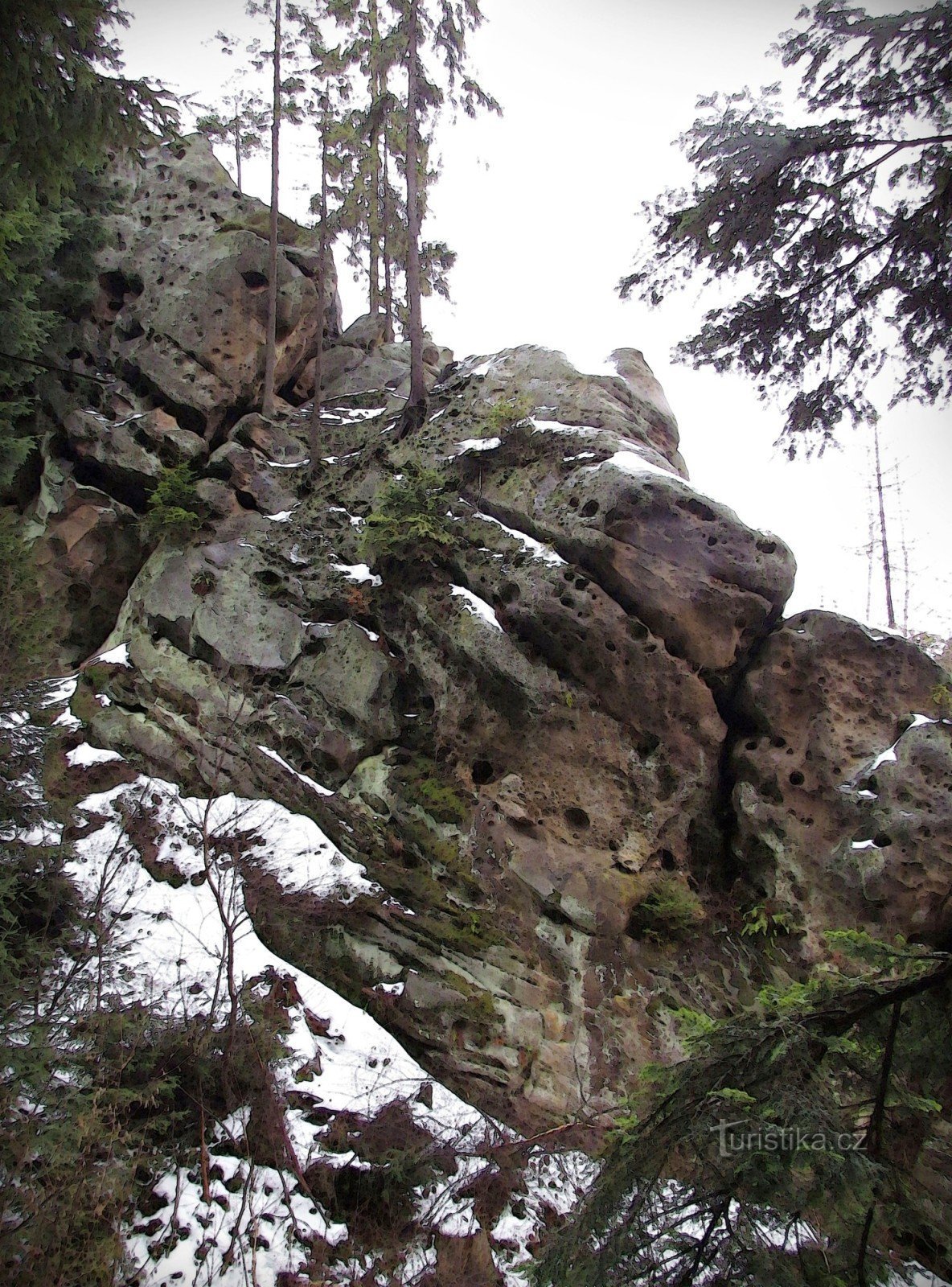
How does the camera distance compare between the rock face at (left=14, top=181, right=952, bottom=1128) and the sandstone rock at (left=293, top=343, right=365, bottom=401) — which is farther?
the sandstone rock at (left=293, top=343, right=365, bottom=401)

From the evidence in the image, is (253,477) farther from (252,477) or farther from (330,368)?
(330,368)

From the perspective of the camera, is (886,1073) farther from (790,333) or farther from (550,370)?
(550,370)

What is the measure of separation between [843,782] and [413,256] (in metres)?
13.5

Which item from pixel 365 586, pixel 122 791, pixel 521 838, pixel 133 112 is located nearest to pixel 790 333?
pixel 133 112

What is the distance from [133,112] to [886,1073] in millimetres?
6919

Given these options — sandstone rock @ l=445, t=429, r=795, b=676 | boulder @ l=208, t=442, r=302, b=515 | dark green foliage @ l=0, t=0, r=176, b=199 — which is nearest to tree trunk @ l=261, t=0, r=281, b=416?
boulder @ l=208, t=442, r=302, b=515

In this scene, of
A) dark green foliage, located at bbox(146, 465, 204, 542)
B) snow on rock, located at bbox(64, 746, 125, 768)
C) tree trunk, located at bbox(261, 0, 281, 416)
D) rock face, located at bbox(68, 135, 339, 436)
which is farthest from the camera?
tree trunk, located at bbox(261, 0, 281, 416)

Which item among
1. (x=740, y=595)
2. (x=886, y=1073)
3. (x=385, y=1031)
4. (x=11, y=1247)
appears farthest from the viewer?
(x=740, y=595)

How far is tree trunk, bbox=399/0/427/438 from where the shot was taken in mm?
14445

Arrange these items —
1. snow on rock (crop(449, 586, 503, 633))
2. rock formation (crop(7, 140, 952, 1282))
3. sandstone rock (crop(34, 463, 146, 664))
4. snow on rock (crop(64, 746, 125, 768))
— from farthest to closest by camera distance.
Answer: sandstone rock (crop(34, 463, 146, 664))
snow on rock (crop(449, 586, 503, 633))
snow on rock (crop(64, 746, 125, 768))
rock formation (crop(7, 140, 952, 1282))

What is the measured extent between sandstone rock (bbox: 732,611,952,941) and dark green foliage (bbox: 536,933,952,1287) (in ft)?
21.5

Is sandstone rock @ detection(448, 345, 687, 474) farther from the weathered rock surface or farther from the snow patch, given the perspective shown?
the snow patch

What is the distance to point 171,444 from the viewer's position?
1403 centimetres

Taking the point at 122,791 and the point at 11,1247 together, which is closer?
the point at 11,1247
